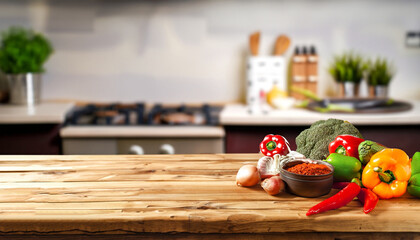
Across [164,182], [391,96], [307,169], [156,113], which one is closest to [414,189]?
[307,169]

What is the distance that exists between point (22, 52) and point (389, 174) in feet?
8.05

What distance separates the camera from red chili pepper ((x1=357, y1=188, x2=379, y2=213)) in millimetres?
980

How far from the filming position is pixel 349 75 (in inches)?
111

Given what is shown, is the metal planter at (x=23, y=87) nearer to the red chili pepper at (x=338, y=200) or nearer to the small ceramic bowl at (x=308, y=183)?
the small ceramic bowl at (x=308, y=183)

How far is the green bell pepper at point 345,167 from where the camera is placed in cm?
113

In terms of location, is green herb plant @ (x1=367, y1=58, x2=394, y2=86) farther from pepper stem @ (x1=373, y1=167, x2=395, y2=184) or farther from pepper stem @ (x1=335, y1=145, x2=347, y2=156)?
pepper stem @ (x1=373, y1=167, x2=395, y2=184)

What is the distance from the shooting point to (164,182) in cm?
119

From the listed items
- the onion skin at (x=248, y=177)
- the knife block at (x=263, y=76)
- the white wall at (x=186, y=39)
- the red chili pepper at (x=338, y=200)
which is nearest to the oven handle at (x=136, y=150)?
the white wall at (x=186, y=39)

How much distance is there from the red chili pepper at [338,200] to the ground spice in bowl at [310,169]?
0.07 m

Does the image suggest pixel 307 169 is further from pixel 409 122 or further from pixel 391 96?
pixel 391 96

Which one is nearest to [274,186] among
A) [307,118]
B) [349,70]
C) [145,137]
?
[307,118]

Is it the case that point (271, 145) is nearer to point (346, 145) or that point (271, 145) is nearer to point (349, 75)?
point (346, 145)

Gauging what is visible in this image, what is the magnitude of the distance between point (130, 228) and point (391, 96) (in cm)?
259

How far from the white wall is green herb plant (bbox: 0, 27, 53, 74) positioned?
0.18 meters
